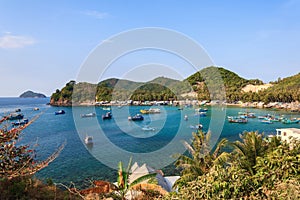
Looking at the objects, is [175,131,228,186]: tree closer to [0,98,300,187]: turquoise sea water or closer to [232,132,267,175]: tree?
[232,132,267,175]: tree

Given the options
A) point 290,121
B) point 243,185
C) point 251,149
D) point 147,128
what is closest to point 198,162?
point 251,149

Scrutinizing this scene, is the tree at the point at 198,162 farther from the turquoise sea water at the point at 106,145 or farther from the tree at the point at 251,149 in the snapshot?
the turquoise sea water at the point at 106,145

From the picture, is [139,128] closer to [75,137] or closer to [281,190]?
[75,137]

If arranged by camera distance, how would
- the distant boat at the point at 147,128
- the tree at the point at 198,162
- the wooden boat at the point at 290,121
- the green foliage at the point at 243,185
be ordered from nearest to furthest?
the green foliage at the point at 243,185 → the tree at the point at 198,162 → the distant boat at the point at 147,128 → the wooden boat at the point at 290,121

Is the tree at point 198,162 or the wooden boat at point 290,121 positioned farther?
the wooden boat at point 290,121

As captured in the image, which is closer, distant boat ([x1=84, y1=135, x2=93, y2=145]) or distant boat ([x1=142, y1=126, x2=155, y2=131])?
distant boat ([x1=84, y1=135, x2=93, y2=145])

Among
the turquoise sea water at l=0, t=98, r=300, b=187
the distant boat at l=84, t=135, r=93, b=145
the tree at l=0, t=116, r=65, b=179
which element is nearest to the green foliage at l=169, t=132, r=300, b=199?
the tree at l=0, t=116, r=65, b=179

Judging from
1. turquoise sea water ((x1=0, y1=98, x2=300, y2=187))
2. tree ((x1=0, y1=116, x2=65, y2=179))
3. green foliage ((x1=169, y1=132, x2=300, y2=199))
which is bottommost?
turquoise sea water ((x1=0, y1=98, x2=300, y2=187))

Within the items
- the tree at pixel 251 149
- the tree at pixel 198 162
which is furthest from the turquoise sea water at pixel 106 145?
the tree at pixel 251 149

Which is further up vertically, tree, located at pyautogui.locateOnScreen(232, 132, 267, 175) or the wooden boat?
tree, located at pyautogui.locateOnScreen(232, 132, 267, 175)

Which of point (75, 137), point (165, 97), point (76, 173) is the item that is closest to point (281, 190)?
point (76, 173)

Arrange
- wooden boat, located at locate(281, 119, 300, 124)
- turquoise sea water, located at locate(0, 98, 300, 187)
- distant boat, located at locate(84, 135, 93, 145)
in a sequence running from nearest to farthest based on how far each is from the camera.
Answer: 1. turquoise sea water, located at locate(0, 98, 300, 187)
2. distant boat, located at locate(84, 135, 93, 145)
3. wooden boat, located at locate(281, 119, 300, 124)

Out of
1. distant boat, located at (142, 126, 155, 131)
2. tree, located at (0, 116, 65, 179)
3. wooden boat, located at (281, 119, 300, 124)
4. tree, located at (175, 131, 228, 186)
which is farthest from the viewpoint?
wooden boat, located at (281, 119, 300, 124)

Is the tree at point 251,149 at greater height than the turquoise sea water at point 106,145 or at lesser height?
greater
